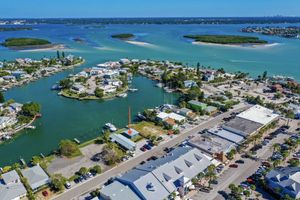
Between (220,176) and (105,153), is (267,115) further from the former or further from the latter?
(105,153)

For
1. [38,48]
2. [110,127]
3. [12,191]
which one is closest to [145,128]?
[110,127]

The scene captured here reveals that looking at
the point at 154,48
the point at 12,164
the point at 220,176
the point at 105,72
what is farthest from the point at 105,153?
the point at 154,48

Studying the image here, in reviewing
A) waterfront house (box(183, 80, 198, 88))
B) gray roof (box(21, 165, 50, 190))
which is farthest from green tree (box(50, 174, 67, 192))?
waterfront house (box(183, 80, 198, 88))

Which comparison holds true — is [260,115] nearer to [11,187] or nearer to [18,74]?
[11,187]

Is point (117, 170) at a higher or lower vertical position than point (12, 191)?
lower

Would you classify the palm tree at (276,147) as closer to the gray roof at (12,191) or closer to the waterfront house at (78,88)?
the gray roof at (12,191)

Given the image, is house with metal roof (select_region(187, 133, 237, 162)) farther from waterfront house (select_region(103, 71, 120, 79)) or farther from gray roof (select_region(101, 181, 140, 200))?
waterfront house (select_region(103, 71, 120, 79))
